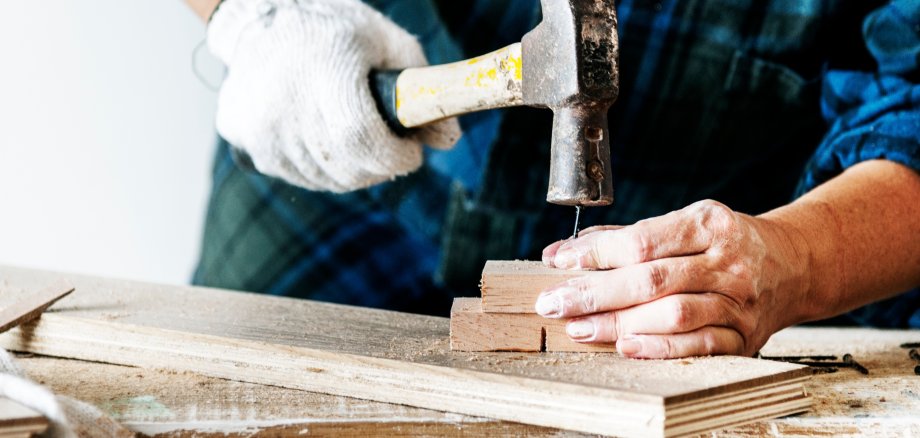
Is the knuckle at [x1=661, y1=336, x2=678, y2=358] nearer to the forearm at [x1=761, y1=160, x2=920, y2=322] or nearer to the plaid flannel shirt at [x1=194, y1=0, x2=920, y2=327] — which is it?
the forearm at [x1=761, y1=160, x2=920, y2=322]

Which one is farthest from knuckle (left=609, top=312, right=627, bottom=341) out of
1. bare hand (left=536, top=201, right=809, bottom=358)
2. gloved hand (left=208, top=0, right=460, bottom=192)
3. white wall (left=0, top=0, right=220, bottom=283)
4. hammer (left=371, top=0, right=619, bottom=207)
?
white wall (left=0, top=0, right=220, bottom=283)

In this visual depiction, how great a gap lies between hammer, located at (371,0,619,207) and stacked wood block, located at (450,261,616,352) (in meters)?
0.14

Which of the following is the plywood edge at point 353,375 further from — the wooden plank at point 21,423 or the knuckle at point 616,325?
the wooden plank at point 21,423

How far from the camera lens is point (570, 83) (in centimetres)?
113

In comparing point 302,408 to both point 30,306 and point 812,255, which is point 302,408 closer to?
point 30,306

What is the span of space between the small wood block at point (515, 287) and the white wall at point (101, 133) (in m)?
2.02

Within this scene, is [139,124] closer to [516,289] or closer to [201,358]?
[201,358]

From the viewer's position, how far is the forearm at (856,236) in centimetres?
138

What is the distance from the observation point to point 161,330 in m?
1.23

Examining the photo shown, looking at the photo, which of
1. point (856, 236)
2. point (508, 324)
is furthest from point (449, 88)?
point (856, 236)

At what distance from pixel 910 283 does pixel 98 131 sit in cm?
259

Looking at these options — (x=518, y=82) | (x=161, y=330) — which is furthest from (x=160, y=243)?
(x=518, y=82)

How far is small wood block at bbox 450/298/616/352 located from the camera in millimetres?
1182

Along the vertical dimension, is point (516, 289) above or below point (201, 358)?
above
